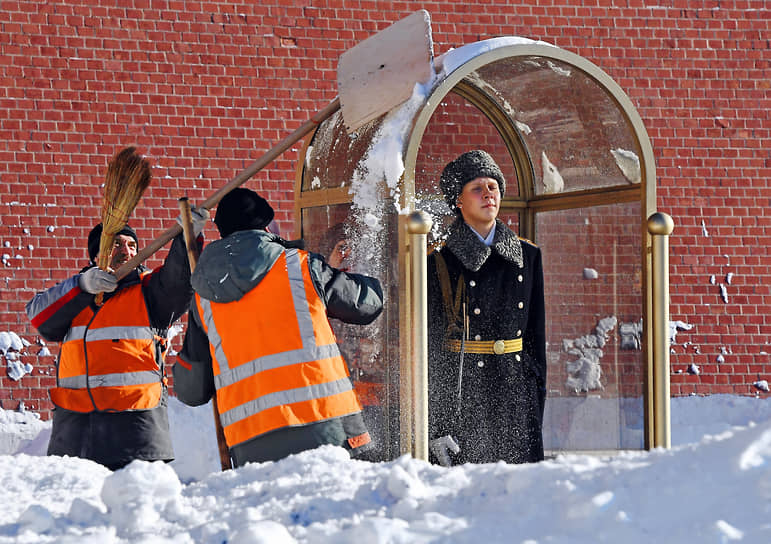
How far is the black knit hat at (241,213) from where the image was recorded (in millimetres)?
3566

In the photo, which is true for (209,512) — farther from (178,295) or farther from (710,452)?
(178,295)

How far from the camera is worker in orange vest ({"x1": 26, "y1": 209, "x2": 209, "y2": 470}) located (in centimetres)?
448

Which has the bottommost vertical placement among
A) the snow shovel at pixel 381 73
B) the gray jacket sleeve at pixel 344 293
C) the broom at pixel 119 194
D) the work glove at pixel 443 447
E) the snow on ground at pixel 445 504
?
the work glove at pixel 443 447

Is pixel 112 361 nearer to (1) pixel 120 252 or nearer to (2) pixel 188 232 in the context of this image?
(1) pixel 120 252

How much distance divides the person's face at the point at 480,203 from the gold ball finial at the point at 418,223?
0.40 metres

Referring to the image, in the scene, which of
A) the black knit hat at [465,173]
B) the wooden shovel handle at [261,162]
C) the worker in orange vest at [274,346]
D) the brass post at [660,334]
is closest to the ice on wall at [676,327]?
the brass post at [660,334]

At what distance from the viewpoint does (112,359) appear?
14.8ft

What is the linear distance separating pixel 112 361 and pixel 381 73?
170 cm

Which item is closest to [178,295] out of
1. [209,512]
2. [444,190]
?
[444,190]

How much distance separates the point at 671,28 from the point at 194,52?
3.44 m

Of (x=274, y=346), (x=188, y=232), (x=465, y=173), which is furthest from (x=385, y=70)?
(x=274, y=346)

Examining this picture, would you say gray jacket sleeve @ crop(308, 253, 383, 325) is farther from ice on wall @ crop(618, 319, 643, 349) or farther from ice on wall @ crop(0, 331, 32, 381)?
ice on wall @ crop(0, 331, 32, 381)

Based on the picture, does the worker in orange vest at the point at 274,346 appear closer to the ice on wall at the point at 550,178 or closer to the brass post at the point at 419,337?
the brass post at the point at 419,337

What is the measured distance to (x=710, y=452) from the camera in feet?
8.22
